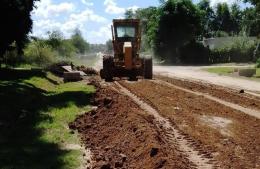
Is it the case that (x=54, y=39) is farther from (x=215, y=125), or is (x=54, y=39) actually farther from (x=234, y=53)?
(x=215, y=125)

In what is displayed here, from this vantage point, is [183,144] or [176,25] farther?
[176,25]

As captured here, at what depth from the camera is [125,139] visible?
39.6ft

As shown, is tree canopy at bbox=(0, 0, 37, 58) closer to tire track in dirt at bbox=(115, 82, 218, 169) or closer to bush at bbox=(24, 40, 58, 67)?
bush at bbox=(24, 40, 58, 67)

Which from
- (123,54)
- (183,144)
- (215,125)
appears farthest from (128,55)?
(183,144)

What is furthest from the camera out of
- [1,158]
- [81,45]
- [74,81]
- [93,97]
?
[81,45]

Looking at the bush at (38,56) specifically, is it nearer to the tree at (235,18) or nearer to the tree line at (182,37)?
the tree line at (182,37)

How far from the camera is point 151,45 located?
7212 centimetres

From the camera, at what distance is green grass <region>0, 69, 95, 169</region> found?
10.9 m

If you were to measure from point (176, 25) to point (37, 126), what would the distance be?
178ft

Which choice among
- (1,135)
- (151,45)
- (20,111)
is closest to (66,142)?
(1,135)

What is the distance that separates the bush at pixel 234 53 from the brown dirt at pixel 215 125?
155 ft

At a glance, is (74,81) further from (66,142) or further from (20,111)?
(66,142)

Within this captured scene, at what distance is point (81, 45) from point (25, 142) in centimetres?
15805

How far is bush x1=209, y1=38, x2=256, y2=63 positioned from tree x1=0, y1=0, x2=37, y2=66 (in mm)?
37748
